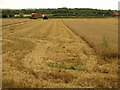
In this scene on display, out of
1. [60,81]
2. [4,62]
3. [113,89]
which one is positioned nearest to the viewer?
[113,89]

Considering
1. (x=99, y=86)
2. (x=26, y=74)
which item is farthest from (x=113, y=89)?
(x=26, y=74)

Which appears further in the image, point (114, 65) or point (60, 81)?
point (114, 65)

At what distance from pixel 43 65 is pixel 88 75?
98.7 inches

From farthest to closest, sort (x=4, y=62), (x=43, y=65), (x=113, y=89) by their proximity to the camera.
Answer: (x=4, y=62) → (x=43, y=65) → (x=113, y=89)

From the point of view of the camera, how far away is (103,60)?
376 inches

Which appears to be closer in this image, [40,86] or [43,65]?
[40,86]

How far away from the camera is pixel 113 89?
19.6ft

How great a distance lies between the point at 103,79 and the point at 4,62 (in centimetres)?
541

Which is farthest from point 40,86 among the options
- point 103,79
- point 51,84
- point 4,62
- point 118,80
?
point 4,62

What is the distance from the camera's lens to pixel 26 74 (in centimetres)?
728

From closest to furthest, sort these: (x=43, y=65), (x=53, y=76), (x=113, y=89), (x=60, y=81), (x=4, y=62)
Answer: (x=113, y=89), (x=60, y=81), (x=53, y=76), (x=43, y=65), (x=4, y=62)

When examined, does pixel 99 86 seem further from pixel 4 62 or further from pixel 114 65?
pixel 4 62

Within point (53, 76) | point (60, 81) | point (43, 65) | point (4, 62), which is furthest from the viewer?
point (4, 62)

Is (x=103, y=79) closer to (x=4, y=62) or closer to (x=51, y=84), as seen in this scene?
(x=51, y=84)
